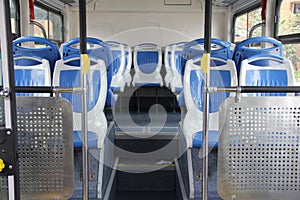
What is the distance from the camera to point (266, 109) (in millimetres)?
1631

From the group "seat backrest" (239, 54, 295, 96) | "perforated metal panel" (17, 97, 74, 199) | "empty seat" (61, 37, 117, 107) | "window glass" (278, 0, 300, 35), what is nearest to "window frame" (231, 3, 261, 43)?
"window glass" (278, 0, 300, 35)

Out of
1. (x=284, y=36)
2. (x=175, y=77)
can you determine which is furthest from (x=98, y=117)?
(x=284, y=36)

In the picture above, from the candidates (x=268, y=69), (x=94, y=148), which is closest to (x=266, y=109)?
(x=268, y=69)

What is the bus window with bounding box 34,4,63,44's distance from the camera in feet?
18.3

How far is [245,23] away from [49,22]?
12.3 feet

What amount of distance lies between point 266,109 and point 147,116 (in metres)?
2.91

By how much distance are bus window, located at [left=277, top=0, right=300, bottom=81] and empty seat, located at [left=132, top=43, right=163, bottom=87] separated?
5.99 ft

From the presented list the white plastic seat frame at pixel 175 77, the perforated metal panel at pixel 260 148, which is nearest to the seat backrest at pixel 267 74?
the perforated metal panel at pixel 260 148

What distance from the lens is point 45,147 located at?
1616 mm

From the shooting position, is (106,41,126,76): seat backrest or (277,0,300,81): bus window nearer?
(277,0,300,81): bus window

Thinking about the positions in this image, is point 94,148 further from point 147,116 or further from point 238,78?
point 147,116

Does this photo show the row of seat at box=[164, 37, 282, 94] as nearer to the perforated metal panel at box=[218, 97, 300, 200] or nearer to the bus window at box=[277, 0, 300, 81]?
the bus window at box=[277, 0, 300, 81]

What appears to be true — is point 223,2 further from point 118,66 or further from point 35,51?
point 35,51

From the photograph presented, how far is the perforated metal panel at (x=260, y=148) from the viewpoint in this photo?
5.32 feet
